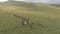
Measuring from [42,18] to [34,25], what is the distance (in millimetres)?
91

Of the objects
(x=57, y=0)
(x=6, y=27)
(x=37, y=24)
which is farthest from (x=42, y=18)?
(x=57, y=0)

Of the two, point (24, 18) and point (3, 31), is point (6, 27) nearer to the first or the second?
point (3, 31)

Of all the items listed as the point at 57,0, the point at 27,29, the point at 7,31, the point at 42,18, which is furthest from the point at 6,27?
the point at 57,0

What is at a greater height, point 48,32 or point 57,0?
point 57,0

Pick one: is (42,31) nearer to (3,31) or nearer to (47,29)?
(47,29)

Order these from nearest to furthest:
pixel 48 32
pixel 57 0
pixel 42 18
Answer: pixel 48 32, pixel 42 18, pixel 57 0

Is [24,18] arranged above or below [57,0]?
below

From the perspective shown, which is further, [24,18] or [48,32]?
[24,18]

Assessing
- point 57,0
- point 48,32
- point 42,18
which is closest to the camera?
point 48,32

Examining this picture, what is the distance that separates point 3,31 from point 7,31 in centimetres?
3

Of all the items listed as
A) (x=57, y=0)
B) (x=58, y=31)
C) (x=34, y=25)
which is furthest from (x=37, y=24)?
(x=57, y=0)

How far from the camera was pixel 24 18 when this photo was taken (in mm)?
858

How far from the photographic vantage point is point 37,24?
2.62ft

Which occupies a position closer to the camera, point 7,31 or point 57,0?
point 7,31
